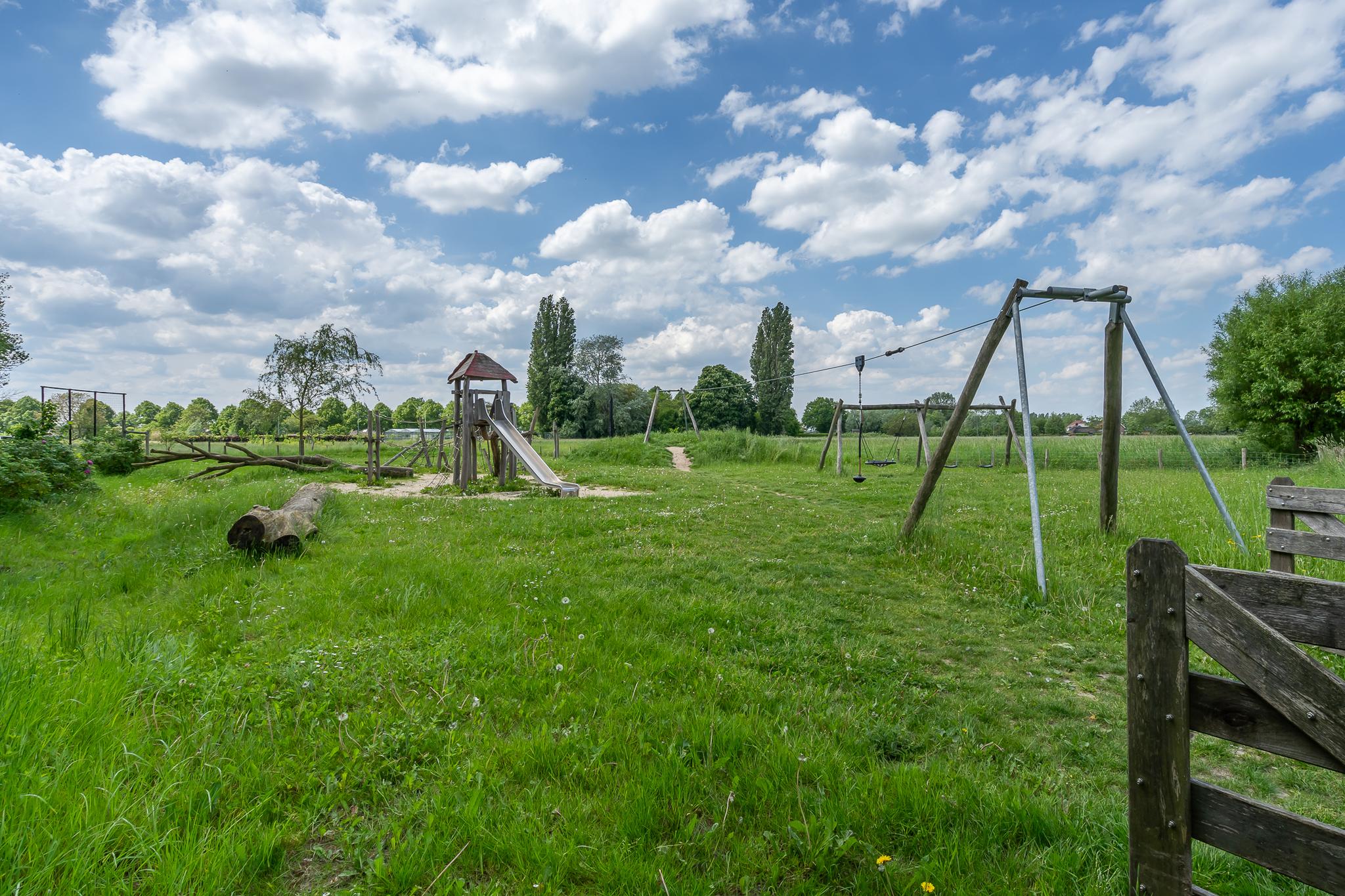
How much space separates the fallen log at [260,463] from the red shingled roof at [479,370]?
14.4 ft

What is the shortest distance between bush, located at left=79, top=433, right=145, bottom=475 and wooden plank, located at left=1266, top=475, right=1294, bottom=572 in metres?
22.4

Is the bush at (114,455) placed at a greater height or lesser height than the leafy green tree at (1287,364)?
lesser

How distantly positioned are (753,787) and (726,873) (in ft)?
1.67

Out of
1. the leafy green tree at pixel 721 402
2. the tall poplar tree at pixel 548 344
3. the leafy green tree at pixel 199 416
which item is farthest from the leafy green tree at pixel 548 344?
the leafy green tree at pixel 199 416

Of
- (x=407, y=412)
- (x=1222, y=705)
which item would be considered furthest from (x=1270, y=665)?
(x=407, y=412)

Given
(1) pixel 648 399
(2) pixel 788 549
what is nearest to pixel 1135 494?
(2) pixel 788 549

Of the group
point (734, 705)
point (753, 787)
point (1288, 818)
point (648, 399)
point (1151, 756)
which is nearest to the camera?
point (1288, 818)

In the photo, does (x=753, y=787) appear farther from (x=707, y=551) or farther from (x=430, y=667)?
(x=707, y=551)

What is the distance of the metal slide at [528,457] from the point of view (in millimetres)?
14438

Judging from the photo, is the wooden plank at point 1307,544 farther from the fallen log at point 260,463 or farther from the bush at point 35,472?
the fallen log at point 260,463

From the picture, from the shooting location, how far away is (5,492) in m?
8.09

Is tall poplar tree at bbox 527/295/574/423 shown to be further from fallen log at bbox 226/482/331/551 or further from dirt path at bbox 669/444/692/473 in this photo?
fallen log at bbox 226/482/331/551

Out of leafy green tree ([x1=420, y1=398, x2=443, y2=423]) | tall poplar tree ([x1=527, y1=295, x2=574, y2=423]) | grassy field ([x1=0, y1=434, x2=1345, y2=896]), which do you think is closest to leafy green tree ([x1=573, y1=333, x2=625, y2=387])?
tall poplar tree ([x1=527, y1=295, x2=574, y2=423])

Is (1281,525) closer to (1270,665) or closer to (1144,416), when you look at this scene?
(1270,665)
